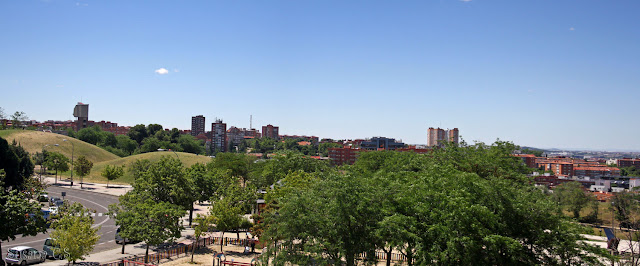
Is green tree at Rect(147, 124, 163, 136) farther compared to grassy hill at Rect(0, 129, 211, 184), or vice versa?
green tree at Rect(147, 124, 163, 136)

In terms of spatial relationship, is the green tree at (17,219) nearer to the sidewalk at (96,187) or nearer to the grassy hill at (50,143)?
the sidewalk at (96,187)

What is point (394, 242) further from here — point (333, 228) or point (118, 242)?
point (118, 242)

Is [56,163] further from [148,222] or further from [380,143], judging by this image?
[380,143]

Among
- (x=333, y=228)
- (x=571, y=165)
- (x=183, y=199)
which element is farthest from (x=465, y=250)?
(x=571, y=165)

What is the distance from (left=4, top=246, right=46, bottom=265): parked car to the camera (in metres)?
26.6

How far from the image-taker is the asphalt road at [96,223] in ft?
107

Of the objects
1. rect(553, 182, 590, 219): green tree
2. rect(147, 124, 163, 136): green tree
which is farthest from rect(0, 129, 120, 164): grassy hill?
rect(553, 182, 590, 219): green tree

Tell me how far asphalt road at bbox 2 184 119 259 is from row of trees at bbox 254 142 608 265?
18384 millimetres

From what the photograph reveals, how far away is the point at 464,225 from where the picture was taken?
63.5 feet

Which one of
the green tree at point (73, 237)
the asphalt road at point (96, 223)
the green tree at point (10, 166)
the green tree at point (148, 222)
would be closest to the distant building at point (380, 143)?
the asphalt road at point (96, 223)

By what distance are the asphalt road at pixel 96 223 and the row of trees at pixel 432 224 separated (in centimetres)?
1838

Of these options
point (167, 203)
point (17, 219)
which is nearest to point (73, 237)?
point (17, 219)

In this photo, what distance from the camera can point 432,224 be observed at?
2050cm

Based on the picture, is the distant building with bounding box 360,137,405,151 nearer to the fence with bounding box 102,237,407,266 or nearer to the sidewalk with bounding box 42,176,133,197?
the sidewalk with bounding box 42,176,133,197
